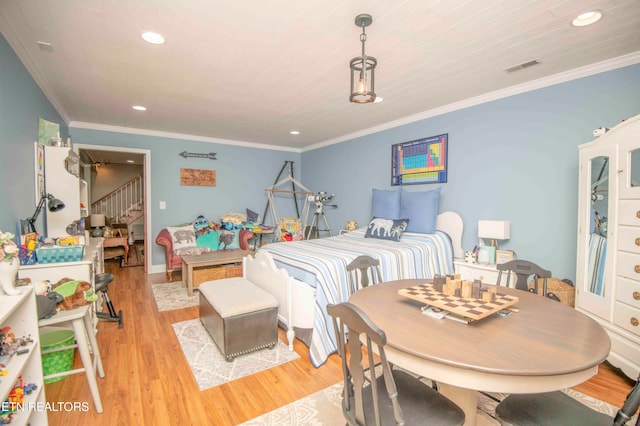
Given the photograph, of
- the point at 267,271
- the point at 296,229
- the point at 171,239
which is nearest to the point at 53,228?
the point at 171,239

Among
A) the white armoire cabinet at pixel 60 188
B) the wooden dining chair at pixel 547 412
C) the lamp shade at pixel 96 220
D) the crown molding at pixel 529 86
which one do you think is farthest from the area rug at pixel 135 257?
the wooden dining chair at pixel 547 412

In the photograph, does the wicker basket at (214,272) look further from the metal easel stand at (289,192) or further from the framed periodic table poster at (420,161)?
the framed periodic table poster at (420,161)

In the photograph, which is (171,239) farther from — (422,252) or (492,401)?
(492,401)

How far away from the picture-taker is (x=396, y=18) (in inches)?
75.5

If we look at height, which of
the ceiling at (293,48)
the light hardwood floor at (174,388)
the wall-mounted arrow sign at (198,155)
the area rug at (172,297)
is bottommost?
the light hardwood floor at (174,388)

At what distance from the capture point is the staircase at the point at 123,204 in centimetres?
840

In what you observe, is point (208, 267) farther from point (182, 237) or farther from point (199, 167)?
point (199, 167)

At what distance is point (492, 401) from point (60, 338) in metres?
3.05

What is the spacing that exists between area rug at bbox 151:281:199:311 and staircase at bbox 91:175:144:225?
15.6ft

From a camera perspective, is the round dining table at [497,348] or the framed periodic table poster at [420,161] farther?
the framed periodic table poster at [420,161]

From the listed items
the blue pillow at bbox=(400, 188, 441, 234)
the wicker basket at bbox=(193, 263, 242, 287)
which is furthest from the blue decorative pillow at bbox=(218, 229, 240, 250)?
the blue pillow at bbox=(400, 188, 441, 234)

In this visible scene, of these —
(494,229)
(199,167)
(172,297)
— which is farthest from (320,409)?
(199,167)

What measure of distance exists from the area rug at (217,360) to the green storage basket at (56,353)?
2.60 ft

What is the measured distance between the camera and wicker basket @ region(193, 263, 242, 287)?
4129mm
